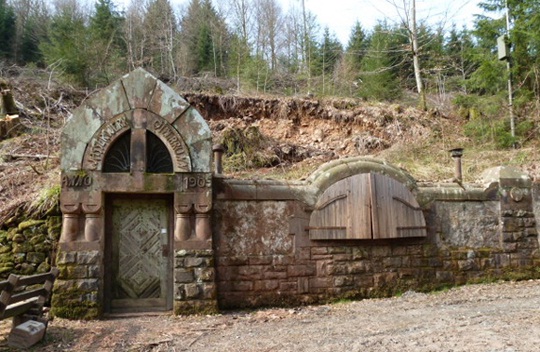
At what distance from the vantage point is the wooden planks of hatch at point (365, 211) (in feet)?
24.2

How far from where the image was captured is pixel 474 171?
12633 millimetres

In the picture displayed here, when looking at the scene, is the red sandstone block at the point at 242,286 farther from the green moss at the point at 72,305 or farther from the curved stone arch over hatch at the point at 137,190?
A: the green moss at the point at 72,305

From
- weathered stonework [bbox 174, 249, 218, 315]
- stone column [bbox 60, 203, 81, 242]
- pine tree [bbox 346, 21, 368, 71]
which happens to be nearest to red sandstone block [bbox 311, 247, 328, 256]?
weathered stonework [bbox 174, 249, 218, 315]

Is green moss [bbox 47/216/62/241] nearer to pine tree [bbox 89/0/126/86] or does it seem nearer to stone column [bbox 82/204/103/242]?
stone column [bbox 82/204/103/242]

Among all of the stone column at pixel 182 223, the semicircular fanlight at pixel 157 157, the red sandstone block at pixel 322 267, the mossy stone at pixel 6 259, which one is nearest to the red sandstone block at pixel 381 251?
the red sandstone block at pixel 322 267

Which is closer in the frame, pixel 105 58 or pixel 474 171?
pixel 474 171

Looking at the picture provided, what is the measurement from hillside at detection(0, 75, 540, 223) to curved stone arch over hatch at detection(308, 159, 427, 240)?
4354 mm

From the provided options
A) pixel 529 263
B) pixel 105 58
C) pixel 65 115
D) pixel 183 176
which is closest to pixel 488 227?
pixel 529 263

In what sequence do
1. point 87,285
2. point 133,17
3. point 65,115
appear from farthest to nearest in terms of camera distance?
point 133,17, point 65,115, point 87,285

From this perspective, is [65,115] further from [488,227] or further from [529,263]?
[529,263]

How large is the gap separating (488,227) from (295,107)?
34.5 ft

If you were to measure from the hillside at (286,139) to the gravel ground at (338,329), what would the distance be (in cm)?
276

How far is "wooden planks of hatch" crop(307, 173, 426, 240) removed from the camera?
738 centimetres

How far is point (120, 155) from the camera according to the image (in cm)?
680
